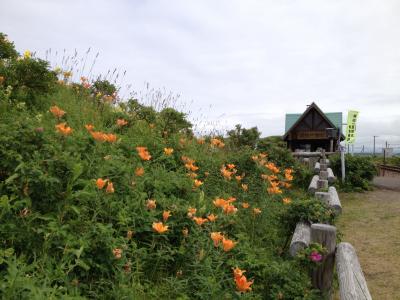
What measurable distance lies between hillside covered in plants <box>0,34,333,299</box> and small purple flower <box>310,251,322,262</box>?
150mm

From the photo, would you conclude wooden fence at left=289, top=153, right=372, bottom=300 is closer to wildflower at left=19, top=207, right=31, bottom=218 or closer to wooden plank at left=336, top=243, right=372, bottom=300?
wooden plank at left=336, top=243, right=372, bottom=300

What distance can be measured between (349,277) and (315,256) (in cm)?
39

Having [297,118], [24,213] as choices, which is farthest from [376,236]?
[297,118]

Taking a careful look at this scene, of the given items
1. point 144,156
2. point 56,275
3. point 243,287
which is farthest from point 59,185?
point 243,287

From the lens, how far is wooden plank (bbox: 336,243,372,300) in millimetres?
2302

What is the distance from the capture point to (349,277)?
2500mm

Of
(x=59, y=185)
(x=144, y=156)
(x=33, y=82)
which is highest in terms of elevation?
(x=33, y=82)

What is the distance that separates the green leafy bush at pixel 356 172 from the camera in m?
11.5

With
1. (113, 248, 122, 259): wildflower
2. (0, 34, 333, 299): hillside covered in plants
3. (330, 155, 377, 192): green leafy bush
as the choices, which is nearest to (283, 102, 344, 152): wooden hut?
(330, 155, 377, 192): green leafy bush

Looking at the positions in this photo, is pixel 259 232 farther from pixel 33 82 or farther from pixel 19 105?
pixel 33 82

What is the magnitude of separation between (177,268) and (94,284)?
70cm

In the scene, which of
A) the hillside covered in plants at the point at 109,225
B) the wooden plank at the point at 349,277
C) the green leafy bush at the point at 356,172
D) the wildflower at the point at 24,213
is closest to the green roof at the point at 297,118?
the green leafy bush at the point at 356,172

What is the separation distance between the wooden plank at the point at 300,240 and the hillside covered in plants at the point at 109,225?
0.12 meters

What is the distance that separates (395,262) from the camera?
4891 mm
